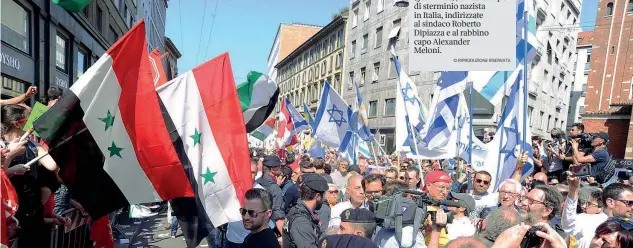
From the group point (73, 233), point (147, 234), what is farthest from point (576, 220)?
point (147, 234)

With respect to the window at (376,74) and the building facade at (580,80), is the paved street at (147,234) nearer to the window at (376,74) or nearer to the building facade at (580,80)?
the window at (376,74)

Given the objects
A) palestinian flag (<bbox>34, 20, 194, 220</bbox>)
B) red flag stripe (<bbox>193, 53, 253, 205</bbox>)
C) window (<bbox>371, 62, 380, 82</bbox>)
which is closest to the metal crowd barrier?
palestinian flag (<bbox>34, 20, 194, 220</bbox>)

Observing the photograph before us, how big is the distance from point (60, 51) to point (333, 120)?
31.3 feet

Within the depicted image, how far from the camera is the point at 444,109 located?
7.38 meters

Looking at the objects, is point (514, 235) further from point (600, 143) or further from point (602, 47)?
point (602, 47)

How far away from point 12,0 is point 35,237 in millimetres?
7971

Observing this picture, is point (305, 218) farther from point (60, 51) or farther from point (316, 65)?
point (316, 65)

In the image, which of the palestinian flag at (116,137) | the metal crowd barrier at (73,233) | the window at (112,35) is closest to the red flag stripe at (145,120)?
the palestinian flag at (116,137)

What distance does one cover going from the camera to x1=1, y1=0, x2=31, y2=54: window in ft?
29.5

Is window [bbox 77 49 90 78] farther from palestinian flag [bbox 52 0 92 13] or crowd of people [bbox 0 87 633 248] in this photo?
palestinian flag [bbox 52 0 92 13]

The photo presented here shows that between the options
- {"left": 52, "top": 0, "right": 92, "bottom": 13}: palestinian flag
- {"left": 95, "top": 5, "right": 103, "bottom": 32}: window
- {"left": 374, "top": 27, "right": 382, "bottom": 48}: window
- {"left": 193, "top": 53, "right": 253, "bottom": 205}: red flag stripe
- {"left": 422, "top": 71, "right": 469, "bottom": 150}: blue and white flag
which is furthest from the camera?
{"left": 374, "top": 27, "right": 382, "bottom": 48}: window

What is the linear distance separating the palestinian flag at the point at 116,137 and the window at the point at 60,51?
444 inches

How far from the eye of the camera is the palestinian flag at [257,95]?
4.62 m

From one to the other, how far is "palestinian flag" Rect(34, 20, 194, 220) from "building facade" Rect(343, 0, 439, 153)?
75.9 ft
